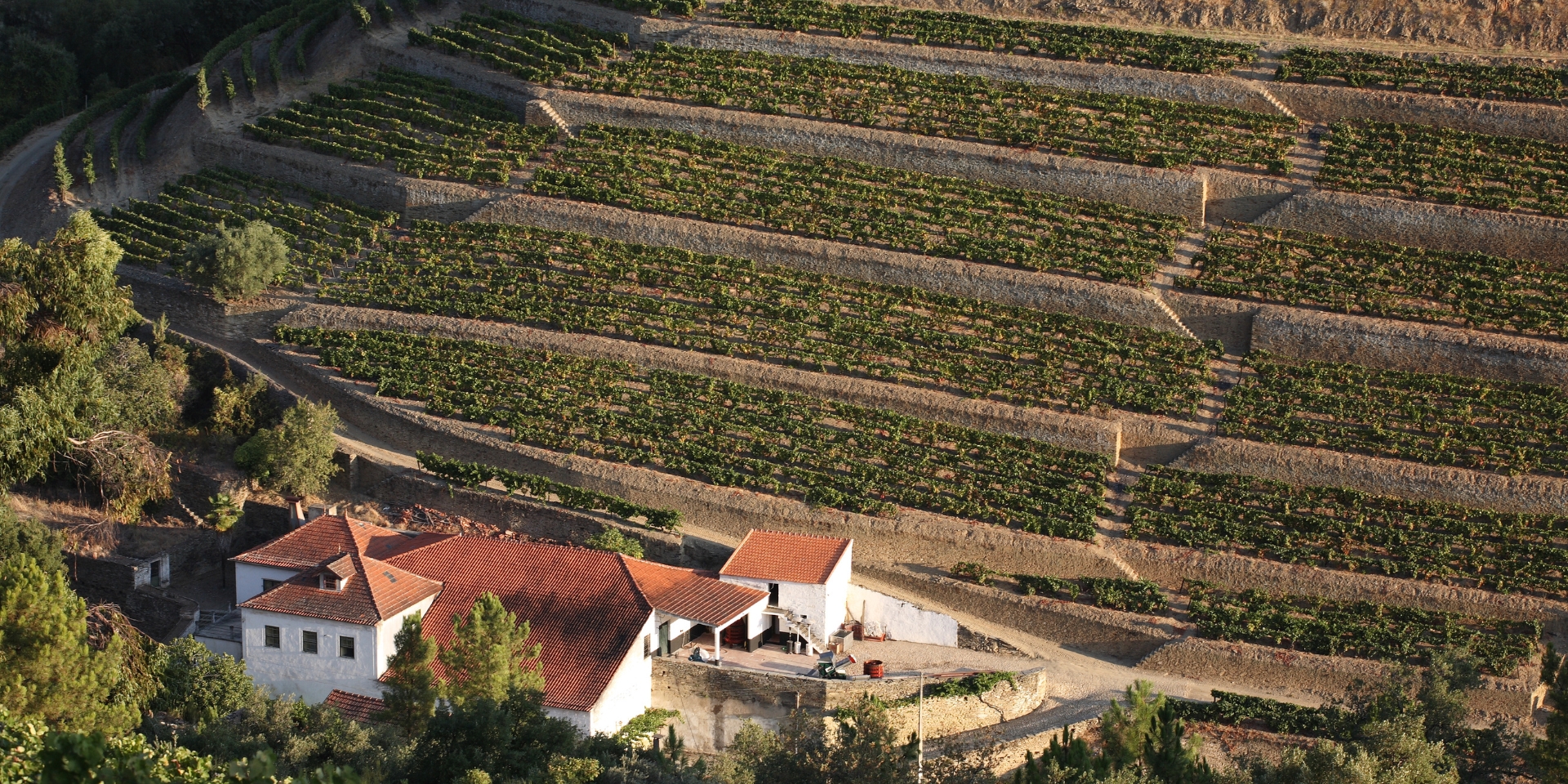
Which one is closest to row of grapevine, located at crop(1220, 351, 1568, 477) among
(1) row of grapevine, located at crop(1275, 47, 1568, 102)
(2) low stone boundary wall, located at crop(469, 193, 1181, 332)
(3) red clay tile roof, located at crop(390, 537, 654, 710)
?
(2) low stone boundary wall, located at crop(469, 193, 1181, 332)

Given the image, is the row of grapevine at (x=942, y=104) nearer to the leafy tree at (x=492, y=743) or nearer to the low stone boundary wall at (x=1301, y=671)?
the low stone boundary wall at (x=1301, y=671)

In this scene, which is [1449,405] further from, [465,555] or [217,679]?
[217,679]

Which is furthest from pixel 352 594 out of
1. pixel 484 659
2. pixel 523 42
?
pixel 523 42

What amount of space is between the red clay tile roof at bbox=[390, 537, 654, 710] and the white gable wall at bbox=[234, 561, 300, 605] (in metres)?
2.85

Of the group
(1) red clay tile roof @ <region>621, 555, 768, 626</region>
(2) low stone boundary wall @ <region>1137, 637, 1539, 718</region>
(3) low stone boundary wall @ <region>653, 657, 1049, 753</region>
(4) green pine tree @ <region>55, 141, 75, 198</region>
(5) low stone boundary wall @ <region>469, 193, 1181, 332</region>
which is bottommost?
(3) low stone boundary wall @ <region>653, 657, 1049, 753</region>

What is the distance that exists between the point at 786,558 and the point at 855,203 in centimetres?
1472

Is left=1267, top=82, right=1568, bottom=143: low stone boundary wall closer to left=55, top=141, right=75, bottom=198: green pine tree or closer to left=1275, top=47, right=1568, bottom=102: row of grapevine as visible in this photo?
left=1275, top=47, right=1568, bottom=102: row of grapevine

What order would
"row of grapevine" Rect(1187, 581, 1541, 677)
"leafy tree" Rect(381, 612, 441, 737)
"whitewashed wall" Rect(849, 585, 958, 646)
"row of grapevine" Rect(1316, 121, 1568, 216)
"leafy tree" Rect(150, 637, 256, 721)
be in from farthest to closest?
1. "row of grapevine" Rect(1316, 121, 1568, 216)
2. "whitewashed wall" Rect(849, 585, 958, 646)
3. "row of grapevine" Rect(1187, 581, 1541, 677)
4. "leafy tree" Rect(150, 637, 256, 721)
5. "leafy tree" Rect(381, 612, 441, 737)

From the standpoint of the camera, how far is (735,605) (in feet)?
135

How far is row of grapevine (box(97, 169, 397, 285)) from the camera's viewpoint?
175 feet

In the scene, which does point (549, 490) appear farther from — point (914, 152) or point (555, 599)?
point (914, 152)

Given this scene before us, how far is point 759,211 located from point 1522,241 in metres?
22.9

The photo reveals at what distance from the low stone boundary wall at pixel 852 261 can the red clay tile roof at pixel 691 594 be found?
1274 cm

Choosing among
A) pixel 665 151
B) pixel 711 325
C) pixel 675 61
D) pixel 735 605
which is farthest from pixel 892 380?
pixel 675 61
